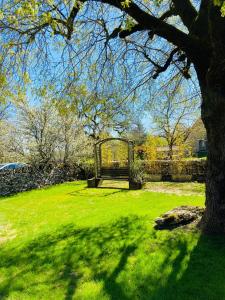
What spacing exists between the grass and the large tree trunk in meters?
0.39

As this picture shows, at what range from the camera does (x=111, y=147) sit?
76.0 ft

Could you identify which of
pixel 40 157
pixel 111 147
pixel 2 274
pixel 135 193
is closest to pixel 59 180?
pixel 40 157

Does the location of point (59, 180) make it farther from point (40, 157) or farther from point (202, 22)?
point (202, 22)

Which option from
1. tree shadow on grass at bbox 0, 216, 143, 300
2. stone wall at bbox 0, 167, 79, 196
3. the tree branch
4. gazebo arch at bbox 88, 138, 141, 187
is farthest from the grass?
stone wall at bbox 0, 167, 79, 196

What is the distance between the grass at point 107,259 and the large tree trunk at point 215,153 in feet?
1.27

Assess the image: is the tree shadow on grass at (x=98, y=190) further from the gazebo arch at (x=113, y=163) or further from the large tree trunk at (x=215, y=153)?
the large tree trunk at (x=215, y=153)

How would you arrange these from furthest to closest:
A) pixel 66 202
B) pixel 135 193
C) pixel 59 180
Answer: pixel 59 180 → pixel 135 193 → pixel 66 202

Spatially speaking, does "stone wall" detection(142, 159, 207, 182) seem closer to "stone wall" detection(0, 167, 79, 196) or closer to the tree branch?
"stone wall" detection(0, 167, 79, 196)

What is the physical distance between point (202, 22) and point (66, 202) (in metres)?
8.44

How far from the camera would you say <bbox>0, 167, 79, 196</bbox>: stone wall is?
55.8 ft

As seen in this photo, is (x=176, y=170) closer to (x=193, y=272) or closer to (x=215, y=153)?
(x=215, y=153)

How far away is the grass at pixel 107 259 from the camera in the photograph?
4320mm

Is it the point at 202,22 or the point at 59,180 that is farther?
the point at 59,180

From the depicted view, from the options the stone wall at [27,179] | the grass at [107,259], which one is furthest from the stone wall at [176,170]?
the grass at [107,259]
